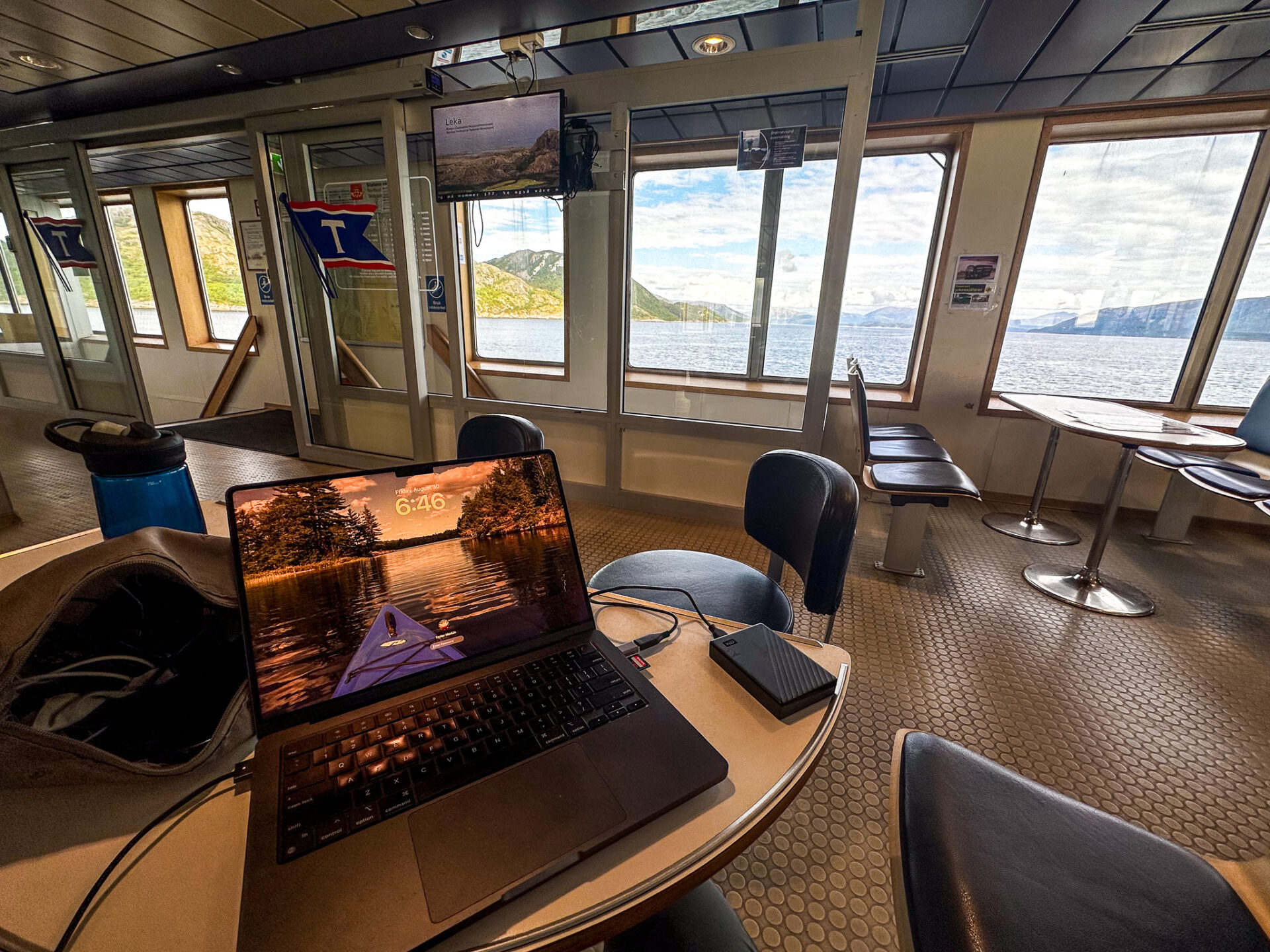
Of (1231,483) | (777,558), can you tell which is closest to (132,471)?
(777,558)

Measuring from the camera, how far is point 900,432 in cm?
318

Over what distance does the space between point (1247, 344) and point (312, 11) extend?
557cm

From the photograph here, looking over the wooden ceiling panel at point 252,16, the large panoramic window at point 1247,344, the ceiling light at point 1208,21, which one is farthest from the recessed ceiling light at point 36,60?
the large panoramic window at point 1247,344

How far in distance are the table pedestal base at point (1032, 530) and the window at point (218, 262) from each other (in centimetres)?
770

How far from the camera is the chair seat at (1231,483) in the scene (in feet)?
6.99

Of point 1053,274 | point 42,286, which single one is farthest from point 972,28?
point 42,286

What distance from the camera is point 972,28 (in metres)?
2.20

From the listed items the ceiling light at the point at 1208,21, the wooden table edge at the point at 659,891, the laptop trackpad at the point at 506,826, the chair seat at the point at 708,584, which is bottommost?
the chair seat at the point at 708,584

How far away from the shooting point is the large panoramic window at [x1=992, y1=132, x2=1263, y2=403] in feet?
9.88

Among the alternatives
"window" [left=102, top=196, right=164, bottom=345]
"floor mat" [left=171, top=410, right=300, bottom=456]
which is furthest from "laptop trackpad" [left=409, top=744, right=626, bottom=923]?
"window" [left=102, top=196, right=164, bottom=345]

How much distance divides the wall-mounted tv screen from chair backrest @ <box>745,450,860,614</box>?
7.48ft

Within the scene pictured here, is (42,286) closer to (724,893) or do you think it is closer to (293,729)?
(293,729)

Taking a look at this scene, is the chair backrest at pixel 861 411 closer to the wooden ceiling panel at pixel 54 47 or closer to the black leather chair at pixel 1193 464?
the black leather chair at pixel 1193 464

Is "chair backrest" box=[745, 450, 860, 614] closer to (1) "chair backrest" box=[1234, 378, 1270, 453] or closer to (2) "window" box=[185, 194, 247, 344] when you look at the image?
(1) "chair backrest" box=[1234, 378, 1270, 453]
